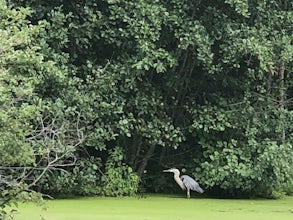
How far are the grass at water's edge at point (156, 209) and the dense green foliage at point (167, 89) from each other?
376 millimetres

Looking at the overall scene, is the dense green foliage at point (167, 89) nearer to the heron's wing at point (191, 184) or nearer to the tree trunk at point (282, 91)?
the tree trunk at point (282, 91)

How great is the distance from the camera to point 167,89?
28.0 feet

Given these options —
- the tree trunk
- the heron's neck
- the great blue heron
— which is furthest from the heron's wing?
the tree trunk

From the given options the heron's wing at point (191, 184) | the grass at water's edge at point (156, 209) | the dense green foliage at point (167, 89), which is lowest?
the grass at water's edge at point (156, 209)

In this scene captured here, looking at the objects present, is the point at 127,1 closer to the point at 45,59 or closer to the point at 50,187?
the point at 45,59

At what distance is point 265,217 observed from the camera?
6.16 meters

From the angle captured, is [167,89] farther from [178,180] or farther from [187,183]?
[187,183]

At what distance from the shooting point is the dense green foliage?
24.7 feet

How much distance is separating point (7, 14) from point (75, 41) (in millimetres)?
2646

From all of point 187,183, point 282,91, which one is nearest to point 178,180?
point 187,183

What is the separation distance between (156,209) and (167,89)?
7.57 ft

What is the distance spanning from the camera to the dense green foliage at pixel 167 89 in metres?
7.52

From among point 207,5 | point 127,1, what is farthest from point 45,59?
point 207,5

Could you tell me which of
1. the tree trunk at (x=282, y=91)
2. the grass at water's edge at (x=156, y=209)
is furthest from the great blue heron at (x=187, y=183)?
the tree trunk at (x=282, y=91)
